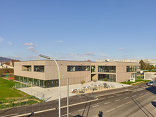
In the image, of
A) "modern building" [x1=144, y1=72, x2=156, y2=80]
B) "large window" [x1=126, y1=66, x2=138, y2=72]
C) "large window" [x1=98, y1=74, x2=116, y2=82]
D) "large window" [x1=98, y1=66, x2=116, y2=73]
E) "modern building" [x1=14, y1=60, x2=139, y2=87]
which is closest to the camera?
"modern building" [x1=14, y1=60, x2=139, y2=87]

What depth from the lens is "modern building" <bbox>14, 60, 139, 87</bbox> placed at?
41.4 m

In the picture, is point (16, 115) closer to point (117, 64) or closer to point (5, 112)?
point (5, 112)

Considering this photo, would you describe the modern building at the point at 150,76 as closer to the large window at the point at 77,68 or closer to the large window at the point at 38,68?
the large window at the point at 77,68

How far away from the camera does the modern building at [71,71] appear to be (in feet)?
136

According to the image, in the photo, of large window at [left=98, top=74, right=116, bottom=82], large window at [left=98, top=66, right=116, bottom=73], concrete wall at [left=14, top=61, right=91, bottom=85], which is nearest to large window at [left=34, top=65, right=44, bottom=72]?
concrete wall at [left=14, top=61, right=91, bottom=85]

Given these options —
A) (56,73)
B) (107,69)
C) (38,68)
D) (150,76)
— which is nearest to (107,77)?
(107,69)

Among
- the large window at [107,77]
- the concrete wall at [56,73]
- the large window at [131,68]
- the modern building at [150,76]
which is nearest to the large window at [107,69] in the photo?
the large window at [107,77]

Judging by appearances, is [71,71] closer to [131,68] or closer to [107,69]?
[107,69]

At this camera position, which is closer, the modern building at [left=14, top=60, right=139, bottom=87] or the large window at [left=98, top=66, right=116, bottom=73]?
the modern building at [left=14, top=60, right=139, bottom=87]

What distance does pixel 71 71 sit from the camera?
47.0m

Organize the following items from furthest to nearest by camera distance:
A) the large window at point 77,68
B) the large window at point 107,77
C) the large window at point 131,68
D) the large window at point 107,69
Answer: the large window at point 131,68, the large window at point 107,77, the large window at point 107,69, the large window at point 77,68

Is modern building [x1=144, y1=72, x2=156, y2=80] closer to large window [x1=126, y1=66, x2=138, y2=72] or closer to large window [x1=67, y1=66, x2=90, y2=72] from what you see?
large window [x1=126, y1=66, x2=138, y2=72]

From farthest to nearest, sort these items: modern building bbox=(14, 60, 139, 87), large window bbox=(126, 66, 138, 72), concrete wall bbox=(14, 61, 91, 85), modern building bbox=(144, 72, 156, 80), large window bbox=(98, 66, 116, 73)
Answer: modern building bbox=(144, 72, 156, 80), large window bbox=(126, 66, 138, 72), large window bbox=(98, 66, 116, 73), modern building bbox=(14, 60, 139, 87), concrete wall bbox=(14, 61, 91, 85)

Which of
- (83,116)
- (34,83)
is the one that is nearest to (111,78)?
(34,83)
